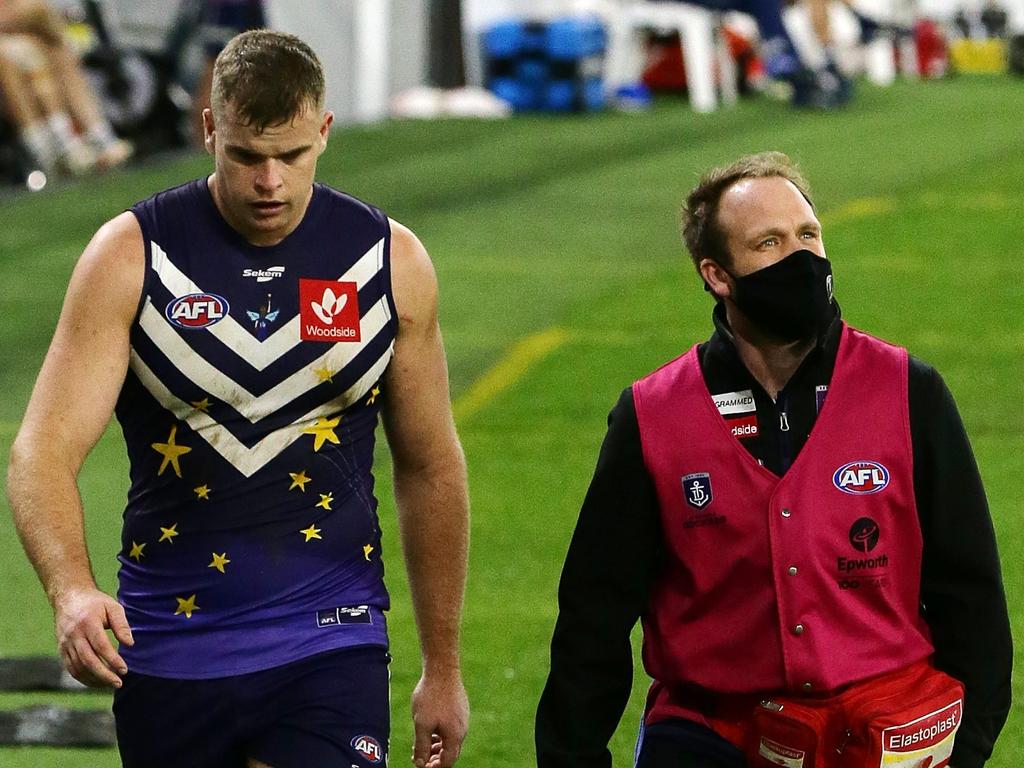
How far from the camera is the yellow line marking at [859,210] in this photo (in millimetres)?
15266

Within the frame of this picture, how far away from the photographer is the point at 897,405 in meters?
3.96

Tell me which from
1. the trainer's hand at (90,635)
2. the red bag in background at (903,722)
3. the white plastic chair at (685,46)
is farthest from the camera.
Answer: the white plastic chair at (685,46)

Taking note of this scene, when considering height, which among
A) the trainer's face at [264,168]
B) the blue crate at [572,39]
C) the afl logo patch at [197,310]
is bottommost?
the blue crate at [572,39]

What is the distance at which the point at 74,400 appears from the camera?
4.01 meters

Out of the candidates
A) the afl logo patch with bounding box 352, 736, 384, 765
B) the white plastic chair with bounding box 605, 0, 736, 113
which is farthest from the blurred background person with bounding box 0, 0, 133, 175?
the afl logo patch with bounding box 352, 736, 384, 765

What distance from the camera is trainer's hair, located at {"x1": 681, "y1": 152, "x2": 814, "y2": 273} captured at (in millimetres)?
4082

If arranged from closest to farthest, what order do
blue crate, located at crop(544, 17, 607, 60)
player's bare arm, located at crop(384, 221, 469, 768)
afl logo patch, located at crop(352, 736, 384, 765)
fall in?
afl logo patch, located at crop(352, 736, 384, 765)
player's bare arm, located at crop(384, 221, 469, 768)
blue crate, located at crop(544, 17, 607, 60)

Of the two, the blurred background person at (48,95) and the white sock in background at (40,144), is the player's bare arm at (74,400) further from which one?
the white sock in background at (40,144)

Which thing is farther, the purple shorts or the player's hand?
the player's hand

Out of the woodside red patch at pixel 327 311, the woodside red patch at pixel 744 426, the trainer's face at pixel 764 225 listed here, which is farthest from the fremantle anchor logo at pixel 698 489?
the woodside red patch at pixel 327 311

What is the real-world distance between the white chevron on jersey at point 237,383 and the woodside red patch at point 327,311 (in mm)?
21

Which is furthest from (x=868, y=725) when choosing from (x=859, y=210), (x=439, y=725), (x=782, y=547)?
(x=859, y=210)

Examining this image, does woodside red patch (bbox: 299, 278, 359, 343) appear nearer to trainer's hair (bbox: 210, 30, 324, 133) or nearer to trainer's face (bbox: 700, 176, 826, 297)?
trainer's hair (bbox: 210, 30, 324, 133)

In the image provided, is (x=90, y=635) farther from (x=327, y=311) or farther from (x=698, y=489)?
(x=698, y=489)
